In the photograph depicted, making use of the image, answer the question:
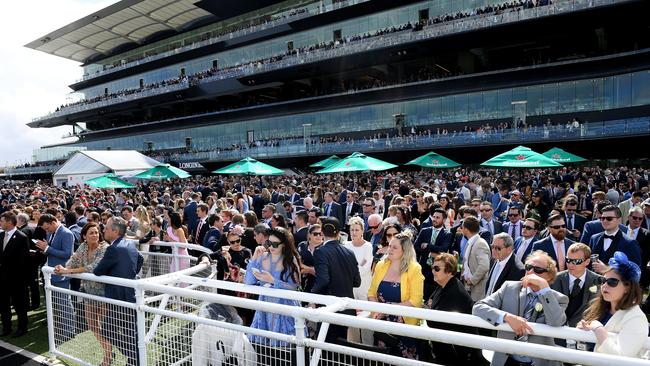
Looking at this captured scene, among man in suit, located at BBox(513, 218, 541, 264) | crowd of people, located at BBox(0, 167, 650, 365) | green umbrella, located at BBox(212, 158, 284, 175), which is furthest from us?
green umbrella, located at BBox(212, 158, 284, 175)

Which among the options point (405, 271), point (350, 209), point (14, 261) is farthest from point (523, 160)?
point (14, 261)

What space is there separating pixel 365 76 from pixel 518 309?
4176 centimetres

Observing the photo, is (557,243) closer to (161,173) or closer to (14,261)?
(14,261)

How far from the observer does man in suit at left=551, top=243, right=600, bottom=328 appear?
14.8 ft

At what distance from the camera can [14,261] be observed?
279 inches

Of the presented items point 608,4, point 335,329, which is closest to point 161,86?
point 608,4

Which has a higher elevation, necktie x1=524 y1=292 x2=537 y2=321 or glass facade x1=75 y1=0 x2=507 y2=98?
glass facade x1=75 y1=0 x2=507 y2=98

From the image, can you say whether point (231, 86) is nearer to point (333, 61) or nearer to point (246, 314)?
point (333, 61)

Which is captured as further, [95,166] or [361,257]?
[95,166]

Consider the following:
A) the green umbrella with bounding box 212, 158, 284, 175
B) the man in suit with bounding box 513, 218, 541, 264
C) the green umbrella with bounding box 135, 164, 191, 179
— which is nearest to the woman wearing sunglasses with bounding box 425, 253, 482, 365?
the man in suit with bounding box 513, 218, 541, 264

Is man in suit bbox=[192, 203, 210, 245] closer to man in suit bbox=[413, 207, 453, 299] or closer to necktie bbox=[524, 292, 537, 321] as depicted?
man in suit bbox=[413, 207, 453, 299]

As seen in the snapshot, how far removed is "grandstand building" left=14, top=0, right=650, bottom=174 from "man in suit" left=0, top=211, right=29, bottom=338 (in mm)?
29572

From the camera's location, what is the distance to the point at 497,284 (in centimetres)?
522

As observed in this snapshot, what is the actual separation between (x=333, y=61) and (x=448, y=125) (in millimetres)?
11946
